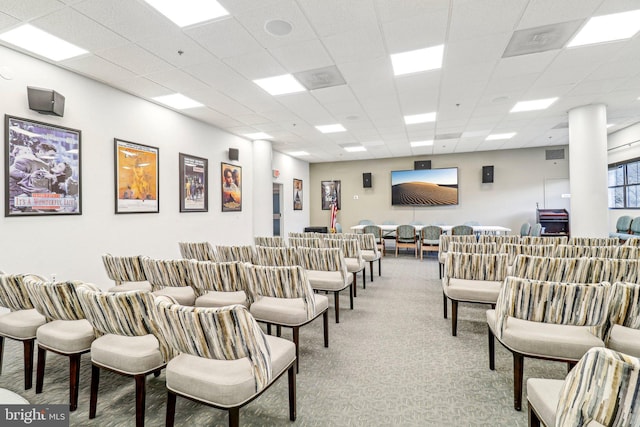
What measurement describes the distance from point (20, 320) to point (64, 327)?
0.53 meters

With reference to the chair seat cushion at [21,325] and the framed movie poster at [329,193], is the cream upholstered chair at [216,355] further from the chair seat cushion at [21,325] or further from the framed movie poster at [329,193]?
the framed movie poster at [329,193]

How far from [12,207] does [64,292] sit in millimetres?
2490

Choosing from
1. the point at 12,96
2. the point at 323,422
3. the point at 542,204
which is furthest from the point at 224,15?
the point at 542,204

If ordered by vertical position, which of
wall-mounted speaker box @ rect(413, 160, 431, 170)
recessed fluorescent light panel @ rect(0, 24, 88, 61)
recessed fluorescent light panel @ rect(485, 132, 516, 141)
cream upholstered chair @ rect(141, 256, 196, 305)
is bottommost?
cream upholstered chair @ rect(141, 256, 196, 305)

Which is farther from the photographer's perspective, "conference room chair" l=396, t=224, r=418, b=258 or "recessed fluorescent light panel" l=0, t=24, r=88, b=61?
"conference room chair" l=396, t=224, r=418, b=258

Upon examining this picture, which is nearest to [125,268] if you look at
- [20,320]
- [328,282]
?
[20,320]

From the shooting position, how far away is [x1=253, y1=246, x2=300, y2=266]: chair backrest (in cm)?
366

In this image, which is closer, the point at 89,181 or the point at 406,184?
the point at 89,181

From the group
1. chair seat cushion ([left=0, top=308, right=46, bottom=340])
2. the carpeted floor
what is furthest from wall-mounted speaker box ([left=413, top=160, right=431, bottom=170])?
chair seat cushion ([left=0, top=308, right=46, bottom=340])

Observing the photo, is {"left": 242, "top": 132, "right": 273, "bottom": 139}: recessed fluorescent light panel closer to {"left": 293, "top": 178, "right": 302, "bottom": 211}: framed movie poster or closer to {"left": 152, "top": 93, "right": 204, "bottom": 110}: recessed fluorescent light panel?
{"left": 152, "top": 93, "right": 204, "bottom": 110}: recessed fluorescent light panel

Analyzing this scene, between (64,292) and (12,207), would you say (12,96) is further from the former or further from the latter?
(64,292)

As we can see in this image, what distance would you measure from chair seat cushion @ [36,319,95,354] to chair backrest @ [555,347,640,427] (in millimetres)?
2592

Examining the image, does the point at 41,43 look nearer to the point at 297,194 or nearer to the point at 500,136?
the point at 297,194

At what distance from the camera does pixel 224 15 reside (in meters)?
2.91
